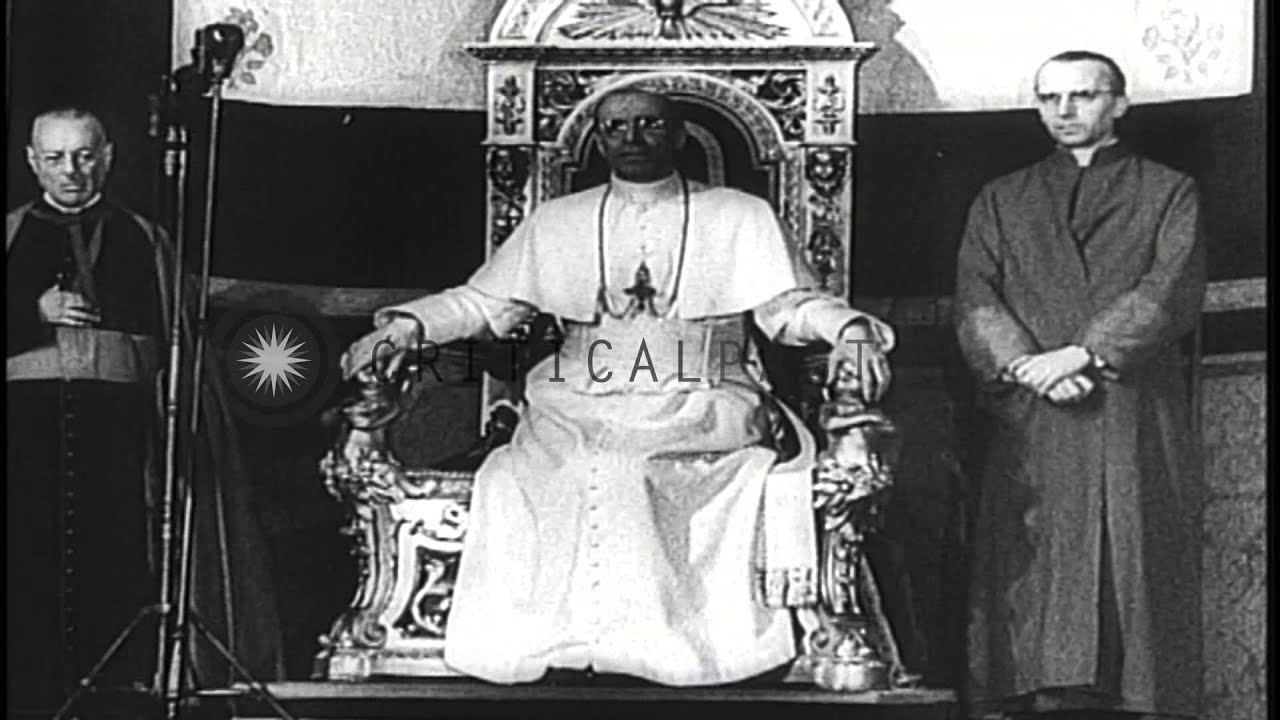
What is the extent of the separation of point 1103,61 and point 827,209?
97 cm

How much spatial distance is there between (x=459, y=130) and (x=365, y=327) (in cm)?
68

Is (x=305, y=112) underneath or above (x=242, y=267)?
above

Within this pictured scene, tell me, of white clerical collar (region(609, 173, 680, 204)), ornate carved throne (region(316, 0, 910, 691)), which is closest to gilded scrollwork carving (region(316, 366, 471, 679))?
ornate carved throne (region(316, 0, 910, 691))

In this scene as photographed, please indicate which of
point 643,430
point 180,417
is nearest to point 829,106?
point 643,430

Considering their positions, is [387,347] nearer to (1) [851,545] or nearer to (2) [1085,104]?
(1) [851,545]

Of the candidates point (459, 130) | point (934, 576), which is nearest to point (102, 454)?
point (459, 130)

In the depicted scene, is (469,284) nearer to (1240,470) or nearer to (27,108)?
(27,108)

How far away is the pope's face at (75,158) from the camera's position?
7.95 meters

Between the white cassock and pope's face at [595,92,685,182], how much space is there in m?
0.06

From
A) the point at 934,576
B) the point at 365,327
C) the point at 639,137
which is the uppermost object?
the point at 639,137

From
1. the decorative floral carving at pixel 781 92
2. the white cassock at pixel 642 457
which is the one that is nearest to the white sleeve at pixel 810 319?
the white cassock at pixel 642 457

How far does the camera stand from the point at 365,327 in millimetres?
7945

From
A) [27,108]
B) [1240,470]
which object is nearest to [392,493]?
[27,108]

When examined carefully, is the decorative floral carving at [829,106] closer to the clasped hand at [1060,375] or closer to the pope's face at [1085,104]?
the pope's face at [1085,104]
